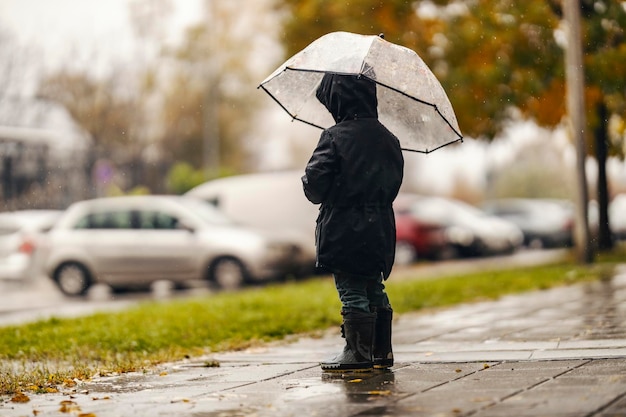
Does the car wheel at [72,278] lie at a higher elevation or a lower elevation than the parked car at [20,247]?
lower

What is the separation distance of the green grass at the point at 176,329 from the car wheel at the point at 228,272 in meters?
4.34

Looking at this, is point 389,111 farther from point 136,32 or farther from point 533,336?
point 136,32

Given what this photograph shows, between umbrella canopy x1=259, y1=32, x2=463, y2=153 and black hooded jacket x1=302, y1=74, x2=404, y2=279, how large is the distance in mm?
211

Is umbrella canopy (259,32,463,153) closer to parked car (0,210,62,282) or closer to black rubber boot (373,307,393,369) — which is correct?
black rubber boot (373,307,393,369)

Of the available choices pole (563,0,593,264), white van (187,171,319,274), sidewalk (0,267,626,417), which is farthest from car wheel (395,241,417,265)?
sidewalk (0,267,626,417)

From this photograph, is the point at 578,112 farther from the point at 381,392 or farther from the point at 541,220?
the point at 541,220

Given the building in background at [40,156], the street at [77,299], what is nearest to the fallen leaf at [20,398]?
the street at [77,299]

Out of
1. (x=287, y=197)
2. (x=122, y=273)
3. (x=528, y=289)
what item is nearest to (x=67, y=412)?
(x=528, y=289)

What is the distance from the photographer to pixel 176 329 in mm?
10398

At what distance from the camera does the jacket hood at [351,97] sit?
6.86 meters

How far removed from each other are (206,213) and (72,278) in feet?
8.36

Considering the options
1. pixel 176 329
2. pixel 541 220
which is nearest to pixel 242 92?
pixel 541 220

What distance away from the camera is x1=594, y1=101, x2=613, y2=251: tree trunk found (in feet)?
73.3

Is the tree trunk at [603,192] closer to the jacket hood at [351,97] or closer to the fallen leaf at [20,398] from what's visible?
the jacket hood at [351,97]
